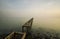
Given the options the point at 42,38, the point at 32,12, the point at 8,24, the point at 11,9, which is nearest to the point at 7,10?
the point at 11,9

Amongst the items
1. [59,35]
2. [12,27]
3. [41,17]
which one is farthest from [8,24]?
[59,35]

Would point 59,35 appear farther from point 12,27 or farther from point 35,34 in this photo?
point 12,27

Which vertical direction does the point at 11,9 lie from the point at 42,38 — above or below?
above

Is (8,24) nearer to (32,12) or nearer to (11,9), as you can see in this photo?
(11,9)

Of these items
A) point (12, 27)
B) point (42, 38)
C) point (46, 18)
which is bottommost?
point (42, 38)

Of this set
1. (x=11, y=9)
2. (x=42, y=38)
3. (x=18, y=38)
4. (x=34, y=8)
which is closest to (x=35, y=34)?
(x=42, y=38)

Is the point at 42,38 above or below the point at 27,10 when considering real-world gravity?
below

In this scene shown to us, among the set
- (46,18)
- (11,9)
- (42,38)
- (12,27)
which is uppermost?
(11,9)
